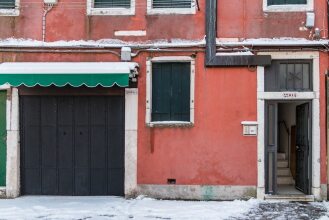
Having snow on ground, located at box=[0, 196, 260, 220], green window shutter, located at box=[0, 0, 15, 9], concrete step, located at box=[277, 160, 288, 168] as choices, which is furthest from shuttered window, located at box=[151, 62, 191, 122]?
concrete step, located at box=[277, 160, 288, 168]

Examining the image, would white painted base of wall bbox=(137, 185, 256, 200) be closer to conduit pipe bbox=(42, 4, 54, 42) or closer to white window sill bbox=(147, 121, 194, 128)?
white window sill bbox=(147, 121, 194, 128)

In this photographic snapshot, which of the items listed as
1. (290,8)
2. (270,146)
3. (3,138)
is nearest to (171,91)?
(270,146)

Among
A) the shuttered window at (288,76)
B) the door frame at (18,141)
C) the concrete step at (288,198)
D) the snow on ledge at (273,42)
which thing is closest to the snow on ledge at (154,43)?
the snow on ledge at (273,42)

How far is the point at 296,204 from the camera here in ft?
38.4

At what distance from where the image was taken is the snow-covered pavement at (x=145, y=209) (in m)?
10.3

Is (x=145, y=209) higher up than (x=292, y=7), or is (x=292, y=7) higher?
(x=292, y=7)

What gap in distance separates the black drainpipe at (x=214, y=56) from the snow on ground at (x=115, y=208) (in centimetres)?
323

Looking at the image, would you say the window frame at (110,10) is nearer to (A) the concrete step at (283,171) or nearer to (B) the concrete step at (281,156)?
(A) the concrete step at (283,171)

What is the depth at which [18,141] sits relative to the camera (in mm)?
12523

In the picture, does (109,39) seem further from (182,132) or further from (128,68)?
(182,132)

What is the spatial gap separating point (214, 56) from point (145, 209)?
12.9 feet

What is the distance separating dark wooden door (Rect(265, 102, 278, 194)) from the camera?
12188 mm

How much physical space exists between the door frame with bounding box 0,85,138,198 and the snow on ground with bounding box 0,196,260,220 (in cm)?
38

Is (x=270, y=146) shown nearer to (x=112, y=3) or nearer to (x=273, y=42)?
(x=273, y=42)
